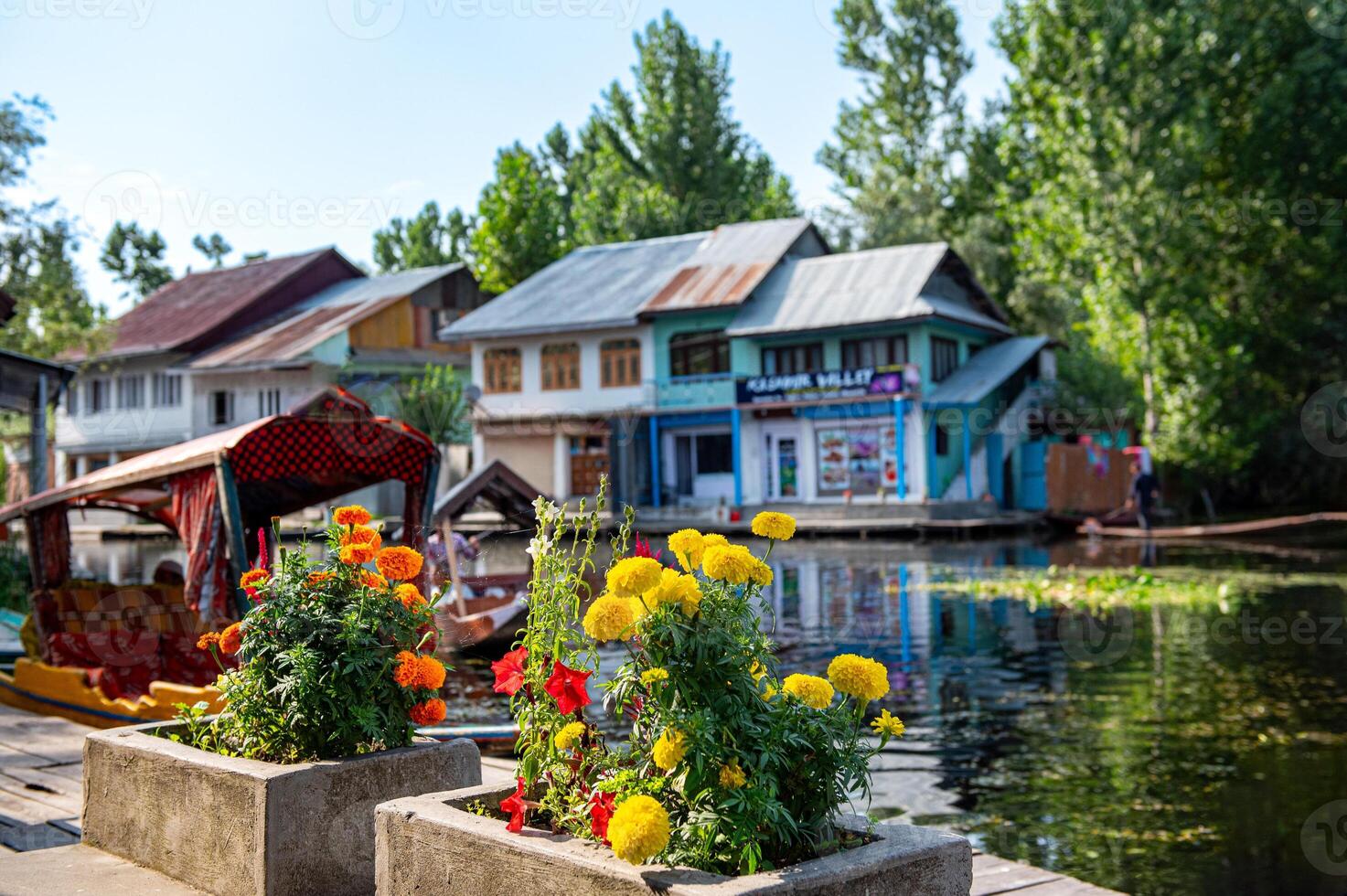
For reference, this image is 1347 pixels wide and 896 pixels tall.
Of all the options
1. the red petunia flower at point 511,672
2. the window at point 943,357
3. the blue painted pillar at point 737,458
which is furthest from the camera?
the blue painted pillar at point 737,458

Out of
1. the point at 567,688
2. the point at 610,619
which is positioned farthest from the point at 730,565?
the point at 567,688

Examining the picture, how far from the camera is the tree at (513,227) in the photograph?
5250 cm

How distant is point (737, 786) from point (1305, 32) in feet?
138

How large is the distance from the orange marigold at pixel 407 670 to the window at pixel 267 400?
41.1 m

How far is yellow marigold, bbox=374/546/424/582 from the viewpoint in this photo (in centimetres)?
477

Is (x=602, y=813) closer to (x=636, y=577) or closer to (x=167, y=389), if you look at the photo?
(x=636, y=577)

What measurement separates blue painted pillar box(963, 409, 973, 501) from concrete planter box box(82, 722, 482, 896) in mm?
34082

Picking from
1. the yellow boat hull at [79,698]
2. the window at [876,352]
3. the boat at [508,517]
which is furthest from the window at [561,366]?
the yellow boat hull at [79,698]

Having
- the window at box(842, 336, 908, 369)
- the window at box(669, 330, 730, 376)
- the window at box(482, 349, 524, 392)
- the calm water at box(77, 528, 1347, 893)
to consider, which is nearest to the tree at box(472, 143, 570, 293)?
the window at box(482, 349, 524, 392)

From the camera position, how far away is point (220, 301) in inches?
1905

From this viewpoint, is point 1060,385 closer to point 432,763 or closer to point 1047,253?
point 1047,253

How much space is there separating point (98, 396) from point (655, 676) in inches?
1957

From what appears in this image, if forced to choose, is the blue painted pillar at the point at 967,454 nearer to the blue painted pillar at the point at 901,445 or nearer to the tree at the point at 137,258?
the blue painted pillar at the point at 901,445

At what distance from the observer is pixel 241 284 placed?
4972cm
